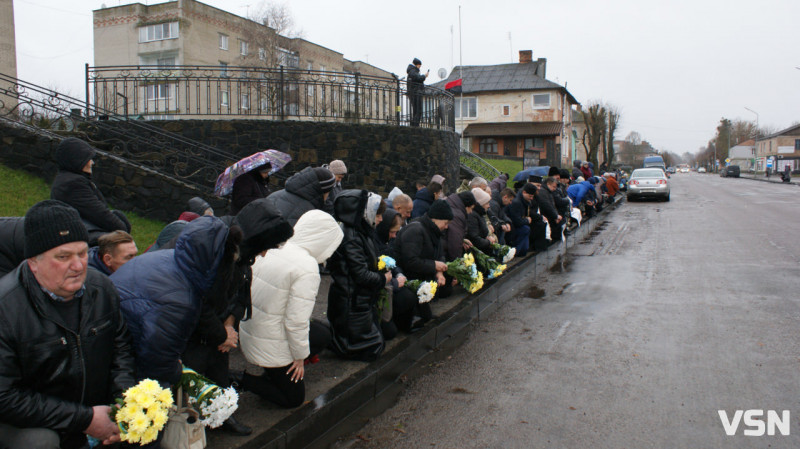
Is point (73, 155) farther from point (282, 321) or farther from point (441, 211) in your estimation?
point (441, 211)

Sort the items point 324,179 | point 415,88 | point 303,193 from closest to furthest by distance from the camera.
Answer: point 303,193, point 324,179, point 415,88

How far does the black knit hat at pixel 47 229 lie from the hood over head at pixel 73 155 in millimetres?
3173

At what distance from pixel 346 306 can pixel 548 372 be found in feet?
7.04

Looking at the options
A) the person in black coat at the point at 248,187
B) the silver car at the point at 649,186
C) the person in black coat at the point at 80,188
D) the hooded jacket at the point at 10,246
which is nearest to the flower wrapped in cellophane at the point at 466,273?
the person in black coat at the point at 248,187

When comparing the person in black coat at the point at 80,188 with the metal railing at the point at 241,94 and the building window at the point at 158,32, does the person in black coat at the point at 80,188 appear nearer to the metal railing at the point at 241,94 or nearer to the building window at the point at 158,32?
the metal railing at the point at 241,94

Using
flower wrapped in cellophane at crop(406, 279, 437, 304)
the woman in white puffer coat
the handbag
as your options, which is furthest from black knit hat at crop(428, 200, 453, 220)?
the handbag

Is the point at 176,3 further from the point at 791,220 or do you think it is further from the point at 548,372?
the point at 548,372

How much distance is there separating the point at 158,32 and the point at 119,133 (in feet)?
138

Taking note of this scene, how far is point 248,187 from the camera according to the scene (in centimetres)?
726

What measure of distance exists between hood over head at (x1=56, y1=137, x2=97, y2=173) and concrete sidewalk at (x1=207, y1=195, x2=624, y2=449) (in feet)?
8.24

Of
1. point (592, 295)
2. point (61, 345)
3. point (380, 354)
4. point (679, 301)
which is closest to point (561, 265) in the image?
point (592, 295)

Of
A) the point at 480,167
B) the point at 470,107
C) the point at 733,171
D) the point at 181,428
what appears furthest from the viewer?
the point at 733,171

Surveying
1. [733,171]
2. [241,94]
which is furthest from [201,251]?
[733,171]

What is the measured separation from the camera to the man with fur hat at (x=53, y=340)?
2627 millimetres
